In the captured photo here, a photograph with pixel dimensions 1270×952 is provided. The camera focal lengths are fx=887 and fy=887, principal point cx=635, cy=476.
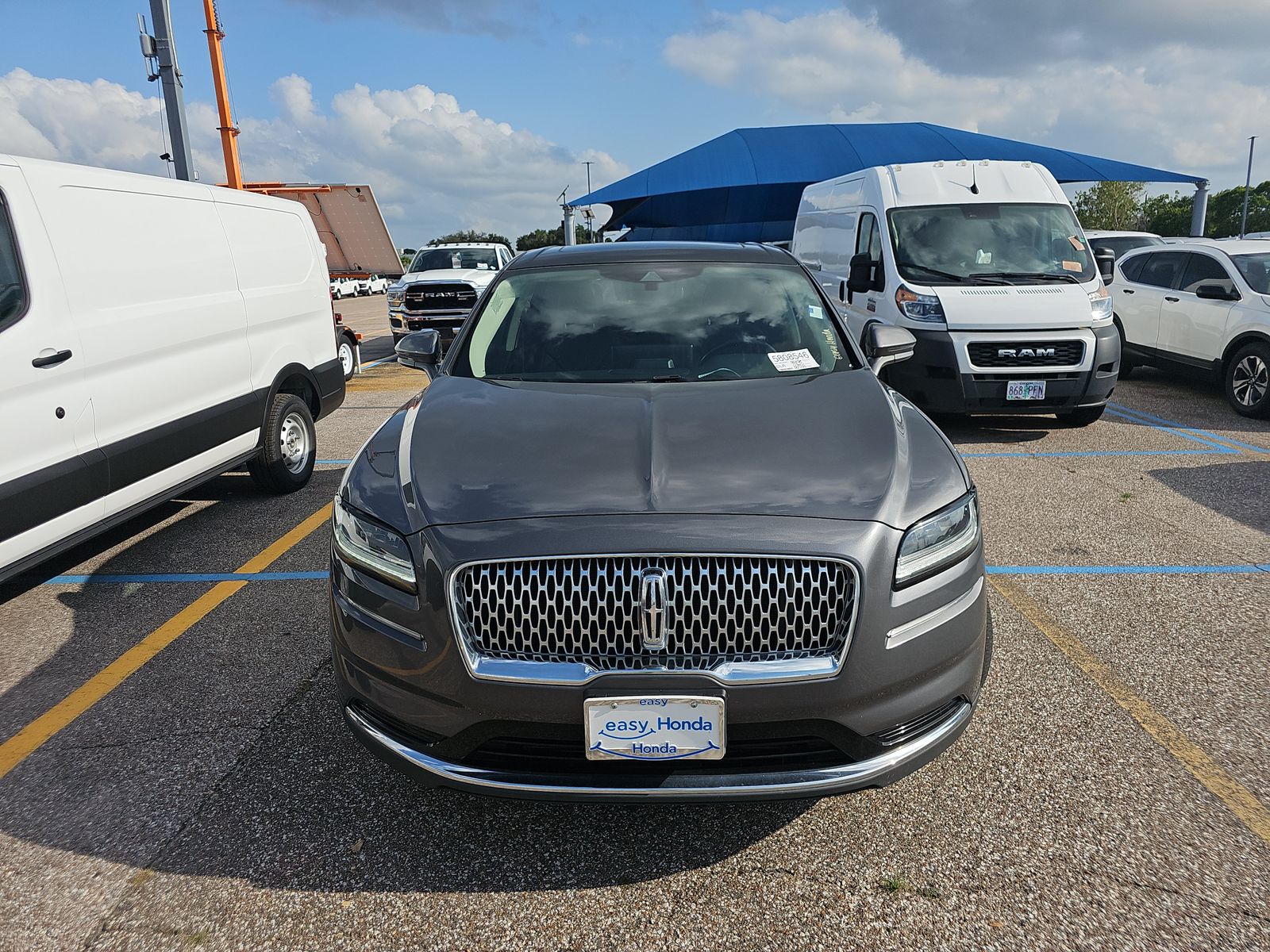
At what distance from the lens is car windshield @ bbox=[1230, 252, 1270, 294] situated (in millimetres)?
8881

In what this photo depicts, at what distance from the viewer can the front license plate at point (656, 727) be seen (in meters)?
2.12

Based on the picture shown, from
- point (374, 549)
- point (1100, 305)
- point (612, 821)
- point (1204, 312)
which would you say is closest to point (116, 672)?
point (374, 549)

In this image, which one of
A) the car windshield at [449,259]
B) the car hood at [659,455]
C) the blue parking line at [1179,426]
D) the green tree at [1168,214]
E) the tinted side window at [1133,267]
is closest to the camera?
the car hood at [659,455]

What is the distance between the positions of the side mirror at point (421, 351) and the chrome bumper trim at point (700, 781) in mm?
2110

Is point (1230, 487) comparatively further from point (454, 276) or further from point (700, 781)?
point (454, 276)

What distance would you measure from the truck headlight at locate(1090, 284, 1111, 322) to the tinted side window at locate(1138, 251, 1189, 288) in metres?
2.73

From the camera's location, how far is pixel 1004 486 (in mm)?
6355

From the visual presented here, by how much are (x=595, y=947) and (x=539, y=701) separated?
0.63 metres

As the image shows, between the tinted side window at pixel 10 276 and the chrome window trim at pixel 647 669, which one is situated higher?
the tinted side window at pixel 10 276

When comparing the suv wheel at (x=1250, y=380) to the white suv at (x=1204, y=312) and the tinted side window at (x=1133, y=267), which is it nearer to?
the white suv at (x=1204, y=312)

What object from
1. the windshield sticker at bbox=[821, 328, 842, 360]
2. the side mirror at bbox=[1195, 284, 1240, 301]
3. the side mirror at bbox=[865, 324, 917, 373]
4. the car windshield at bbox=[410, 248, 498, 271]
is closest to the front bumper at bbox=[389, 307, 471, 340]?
the car windshield at bbox=[410, 248, 498, 271]


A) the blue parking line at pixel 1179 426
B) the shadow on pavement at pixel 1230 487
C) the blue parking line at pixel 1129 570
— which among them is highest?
the blue parking line at pixel 1129 570

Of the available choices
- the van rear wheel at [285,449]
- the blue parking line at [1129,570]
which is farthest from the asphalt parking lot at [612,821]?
the van rear wheel at [285,449]

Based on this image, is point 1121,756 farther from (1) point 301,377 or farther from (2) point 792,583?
(1) point 301,377
